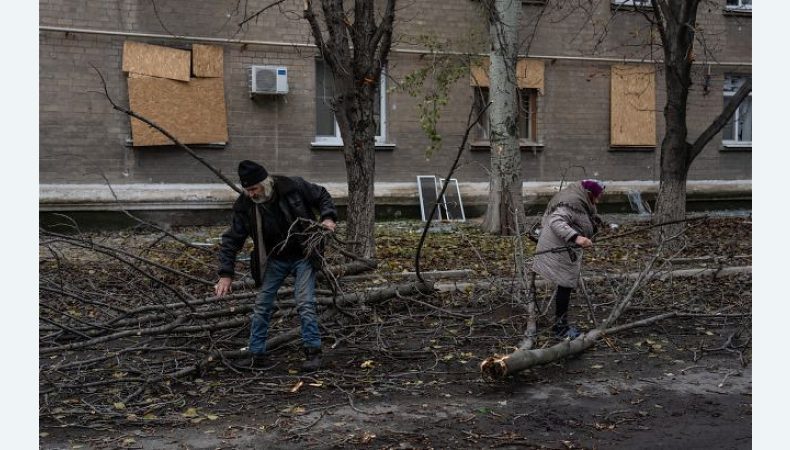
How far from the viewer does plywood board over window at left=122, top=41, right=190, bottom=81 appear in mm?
14156

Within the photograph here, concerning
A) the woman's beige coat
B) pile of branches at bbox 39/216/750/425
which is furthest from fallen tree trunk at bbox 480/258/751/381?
the woman's beige coat

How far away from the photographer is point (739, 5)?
59.1 feet

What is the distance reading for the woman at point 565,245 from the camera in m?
6.99

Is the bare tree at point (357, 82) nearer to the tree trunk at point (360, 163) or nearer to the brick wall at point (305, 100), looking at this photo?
the tree trunk at point (360, 163)

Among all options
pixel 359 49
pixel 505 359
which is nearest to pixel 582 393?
pixel 505 359

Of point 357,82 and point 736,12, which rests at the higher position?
point 736,12

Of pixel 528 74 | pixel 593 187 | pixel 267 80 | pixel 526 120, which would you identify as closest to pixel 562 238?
pixel 593 187

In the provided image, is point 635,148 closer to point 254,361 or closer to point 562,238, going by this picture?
point 562,238

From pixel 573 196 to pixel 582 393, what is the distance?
192cm

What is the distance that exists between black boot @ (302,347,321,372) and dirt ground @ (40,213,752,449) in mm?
84

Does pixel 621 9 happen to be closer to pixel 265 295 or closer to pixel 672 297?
pixel 672 297

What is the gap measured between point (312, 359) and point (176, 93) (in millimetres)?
9381

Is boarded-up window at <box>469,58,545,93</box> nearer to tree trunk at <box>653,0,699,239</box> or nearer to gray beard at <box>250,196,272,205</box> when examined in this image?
tree trunk at <box>653,0,699,239</box>

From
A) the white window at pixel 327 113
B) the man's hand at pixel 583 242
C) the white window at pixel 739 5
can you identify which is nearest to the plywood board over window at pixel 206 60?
the white window at pixel 327 113
